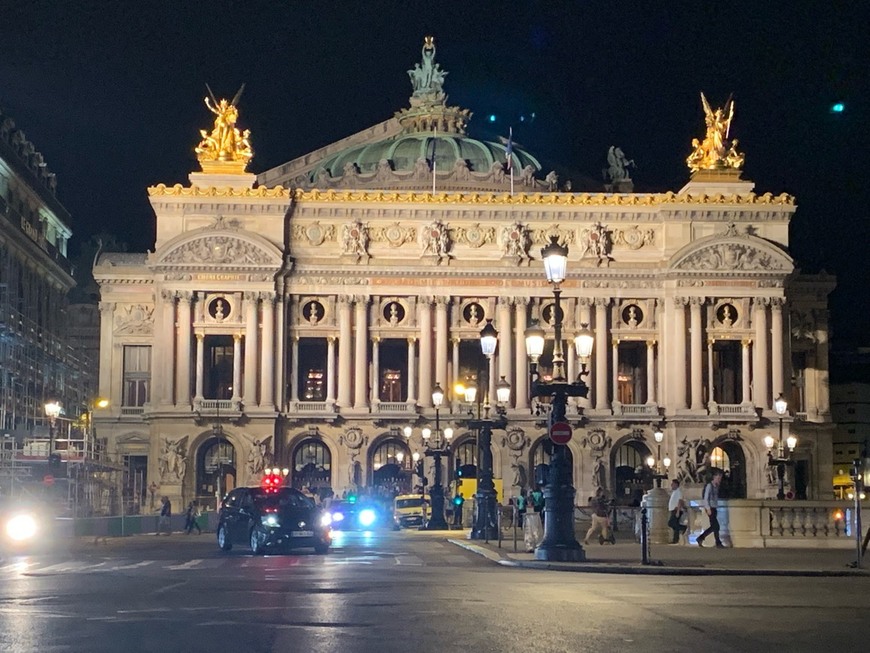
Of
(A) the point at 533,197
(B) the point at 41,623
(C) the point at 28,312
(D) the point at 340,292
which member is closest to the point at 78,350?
(C) the point at 28,312

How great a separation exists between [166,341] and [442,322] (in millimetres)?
17706

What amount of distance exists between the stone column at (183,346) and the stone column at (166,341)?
15.2 inches

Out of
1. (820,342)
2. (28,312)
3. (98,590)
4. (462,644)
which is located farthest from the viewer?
(820,342)

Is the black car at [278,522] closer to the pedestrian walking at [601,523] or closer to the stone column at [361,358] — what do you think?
the pedestrian walking at [601,523]

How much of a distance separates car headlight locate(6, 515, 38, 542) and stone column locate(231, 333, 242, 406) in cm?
5380

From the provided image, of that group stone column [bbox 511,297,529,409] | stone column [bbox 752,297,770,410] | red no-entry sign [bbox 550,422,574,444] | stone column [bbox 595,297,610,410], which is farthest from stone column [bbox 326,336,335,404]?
red no-entry sign [bbox 550,422,574,444]

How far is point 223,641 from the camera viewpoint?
1903 centimetres

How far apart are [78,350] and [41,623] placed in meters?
98.3

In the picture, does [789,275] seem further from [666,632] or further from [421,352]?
[666,632]

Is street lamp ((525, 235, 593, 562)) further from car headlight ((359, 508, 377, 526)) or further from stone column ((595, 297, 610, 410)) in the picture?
stone column ((595, 297, 610, 410))

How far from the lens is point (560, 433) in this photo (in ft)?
126

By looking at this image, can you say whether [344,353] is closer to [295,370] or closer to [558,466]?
[295,370]

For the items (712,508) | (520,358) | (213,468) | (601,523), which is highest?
(520,358)

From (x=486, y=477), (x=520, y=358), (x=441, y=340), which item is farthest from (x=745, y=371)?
(x=486, y=477)
